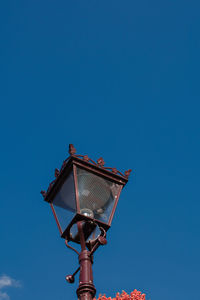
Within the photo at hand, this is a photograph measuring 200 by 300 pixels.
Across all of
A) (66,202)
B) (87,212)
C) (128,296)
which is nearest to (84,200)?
(87,212)

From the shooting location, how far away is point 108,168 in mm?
5148

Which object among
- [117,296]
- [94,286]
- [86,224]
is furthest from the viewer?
[117,296]

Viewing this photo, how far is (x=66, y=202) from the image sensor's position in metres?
4.95

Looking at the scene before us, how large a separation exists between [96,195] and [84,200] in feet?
0.58

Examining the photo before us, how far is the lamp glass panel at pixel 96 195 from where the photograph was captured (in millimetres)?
4789

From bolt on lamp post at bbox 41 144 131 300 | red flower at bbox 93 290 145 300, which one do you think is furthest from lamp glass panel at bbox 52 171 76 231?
red flower at bbox 93 290 145 300

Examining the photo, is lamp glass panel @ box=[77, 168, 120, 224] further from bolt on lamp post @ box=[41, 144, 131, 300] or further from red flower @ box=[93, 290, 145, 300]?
red flower @ box=[93, 290, 145, 300]

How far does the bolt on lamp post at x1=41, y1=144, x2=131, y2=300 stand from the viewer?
4672 mm

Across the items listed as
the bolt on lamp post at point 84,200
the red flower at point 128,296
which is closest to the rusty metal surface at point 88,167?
the bolt on lamp post at point 84,200

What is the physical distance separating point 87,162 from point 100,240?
0.88 metres

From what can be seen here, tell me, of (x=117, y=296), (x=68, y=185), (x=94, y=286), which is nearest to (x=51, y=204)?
(x=68, y=185)

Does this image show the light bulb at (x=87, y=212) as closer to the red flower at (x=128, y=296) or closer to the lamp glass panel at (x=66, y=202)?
the lamp glass panel at (x=66, y=202)

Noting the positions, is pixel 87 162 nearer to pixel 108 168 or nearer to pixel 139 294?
pixel 108 168

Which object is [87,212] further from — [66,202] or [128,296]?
[128,296]
